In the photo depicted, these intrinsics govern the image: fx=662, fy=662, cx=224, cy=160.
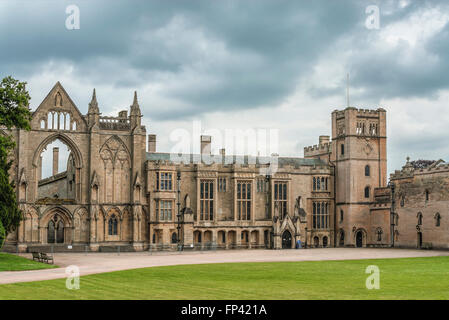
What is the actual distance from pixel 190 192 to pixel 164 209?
12.7ft

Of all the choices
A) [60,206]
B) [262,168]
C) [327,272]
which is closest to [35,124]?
[60,206]

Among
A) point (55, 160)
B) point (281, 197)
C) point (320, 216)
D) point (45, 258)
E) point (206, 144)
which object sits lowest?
point (45, 258)

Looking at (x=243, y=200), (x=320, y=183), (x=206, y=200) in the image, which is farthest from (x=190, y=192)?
(x=320, y=183)

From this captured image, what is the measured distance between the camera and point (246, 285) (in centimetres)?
2694

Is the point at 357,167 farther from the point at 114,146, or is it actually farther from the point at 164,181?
the point at 114,146

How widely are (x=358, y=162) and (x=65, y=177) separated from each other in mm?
32838

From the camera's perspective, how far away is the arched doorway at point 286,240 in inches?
2837

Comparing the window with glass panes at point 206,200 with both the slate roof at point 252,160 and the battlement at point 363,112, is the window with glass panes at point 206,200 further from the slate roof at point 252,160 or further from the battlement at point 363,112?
the battlement at point 363,112

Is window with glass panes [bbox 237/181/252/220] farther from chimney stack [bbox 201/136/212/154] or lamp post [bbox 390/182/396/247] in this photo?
lamp post [bbox 390/182/396/247]

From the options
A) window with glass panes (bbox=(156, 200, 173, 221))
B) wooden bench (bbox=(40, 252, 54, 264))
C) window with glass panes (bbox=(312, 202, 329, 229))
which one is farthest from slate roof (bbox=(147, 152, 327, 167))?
wooden bench (bbox=(40, 252, 54, 264))

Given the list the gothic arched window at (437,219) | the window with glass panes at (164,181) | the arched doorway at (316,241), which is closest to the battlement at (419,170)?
the gothic arched window at (437,219)

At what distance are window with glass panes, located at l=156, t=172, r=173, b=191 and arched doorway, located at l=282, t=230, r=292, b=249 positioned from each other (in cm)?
1378

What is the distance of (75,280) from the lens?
95.6 feet
